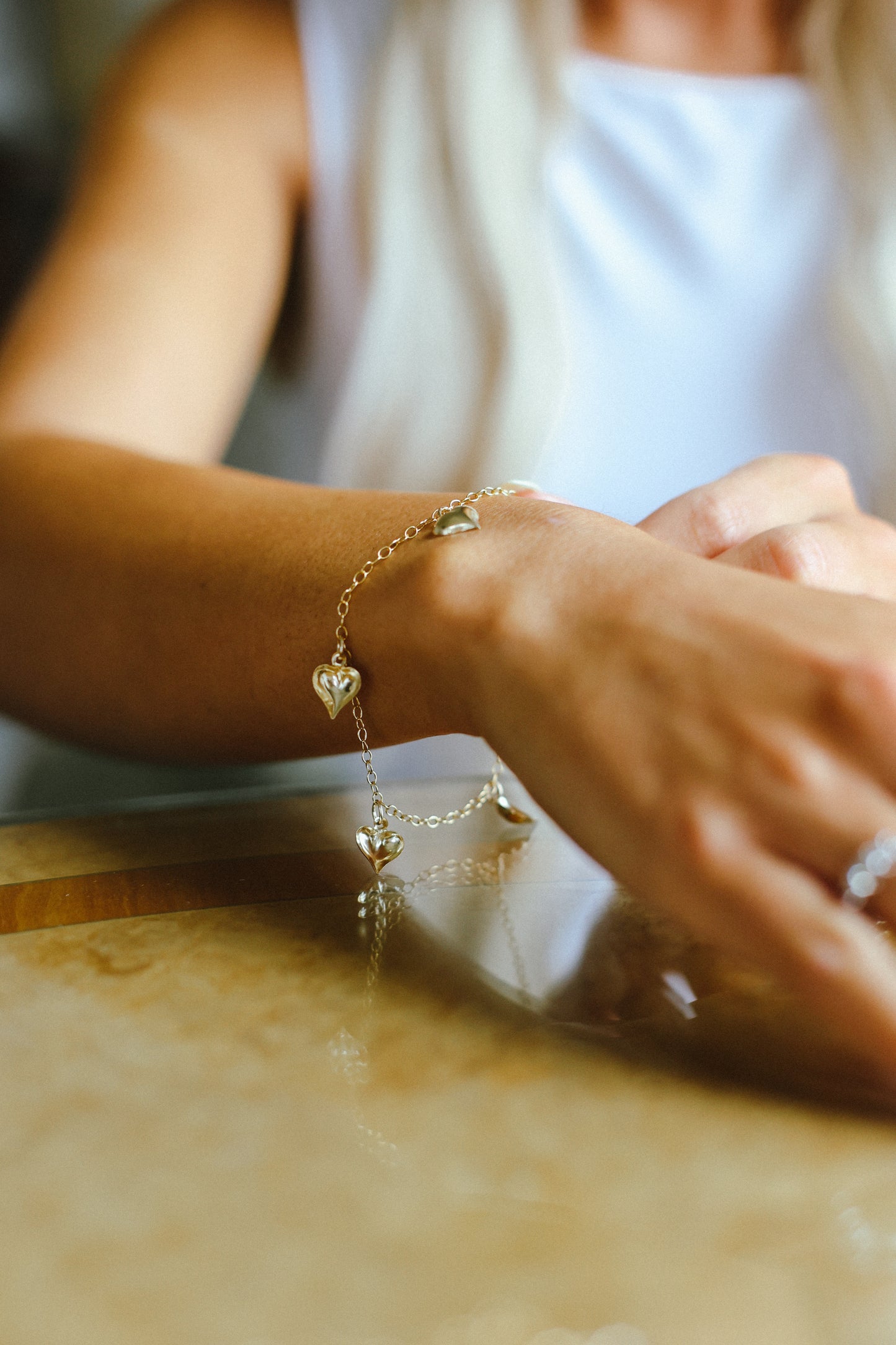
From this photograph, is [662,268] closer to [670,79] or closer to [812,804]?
[670,79]

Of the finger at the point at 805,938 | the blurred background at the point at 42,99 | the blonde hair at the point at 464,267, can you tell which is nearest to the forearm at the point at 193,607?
the finger at the point at 805,938

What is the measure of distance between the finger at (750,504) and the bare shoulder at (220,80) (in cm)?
44

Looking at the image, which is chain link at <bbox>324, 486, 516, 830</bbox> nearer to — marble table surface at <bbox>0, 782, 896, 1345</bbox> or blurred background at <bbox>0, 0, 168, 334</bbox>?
marble table surface at <bbox>0, 782, 896, 1345</bbox>

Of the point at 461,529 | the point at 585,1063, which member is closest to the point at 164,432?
the point at 461,529

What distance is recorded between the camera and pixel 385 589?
309 mm

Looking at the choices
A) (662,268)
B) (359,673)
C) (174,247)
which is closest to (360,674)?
(359,673)

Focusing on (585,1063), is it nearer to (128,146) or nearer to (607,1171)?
(607,1171)

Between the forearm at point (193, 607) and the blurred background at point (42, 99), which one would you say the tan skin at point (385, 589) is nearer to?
the forearm at point (193, 607)

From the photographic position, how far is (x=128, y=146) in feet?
2.10

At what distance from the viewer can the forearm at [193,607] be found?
1.06 ft

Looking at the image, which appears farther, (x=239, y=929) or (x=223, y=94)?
(x=223, y=94)

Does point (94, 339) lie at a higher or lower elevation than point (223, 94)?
lower

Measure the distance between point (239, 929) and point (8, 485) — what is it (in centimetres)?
26

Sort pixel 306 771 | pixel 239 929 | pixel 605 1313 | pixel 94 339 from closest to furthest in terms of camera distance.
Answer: pixel 605 1313
pixel 239 929
pixel 94 339
pixel 306 771
